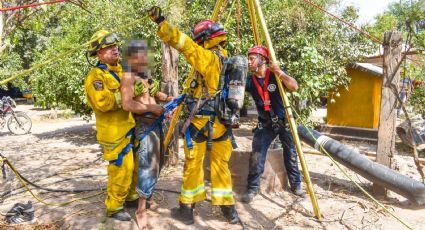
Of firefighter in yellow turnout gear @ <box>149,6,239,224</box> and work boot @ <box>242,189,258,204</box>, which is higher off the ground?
firefighter in yellow turnout gear @ <box>149,6,239,224</box>

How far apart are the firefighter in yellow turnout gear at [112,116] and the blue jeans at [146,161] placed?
0.38 ft

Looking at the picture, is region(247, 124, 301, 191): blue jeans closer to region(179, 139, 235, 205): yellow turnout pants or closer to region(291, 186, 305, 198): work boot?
region(291, 186, 305, 198): work boot

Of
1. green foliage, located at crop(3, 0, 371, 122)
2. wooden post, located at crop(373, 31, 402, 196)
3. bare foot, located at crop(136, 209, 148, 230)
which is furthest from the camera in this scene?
green foliage, located at crop(3, 0, 371, 122)

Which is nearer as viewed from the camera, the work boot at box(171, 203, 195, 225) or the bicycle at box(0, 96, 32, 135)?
the work boot at box(171, 203, 195, 225)

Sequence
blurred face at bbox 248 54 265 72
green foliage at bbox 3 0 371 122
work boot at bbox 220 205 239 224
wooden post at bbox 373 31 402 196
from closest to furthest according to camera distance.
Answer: work boot at bbox 220 205 239 224 < blurred face at bbox 248 54 265 72 < wooden post at bbox 373 31 402 196 < green foliage at bbox 3 0 371 122

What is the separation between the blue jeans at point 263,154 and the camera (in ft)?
15.4

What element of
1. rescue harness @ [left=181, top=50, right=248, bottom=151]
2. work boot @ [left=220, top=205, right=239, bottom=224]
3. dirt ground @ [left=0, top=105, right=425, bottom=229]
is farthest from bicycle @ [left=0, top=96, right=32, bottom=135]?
work boot @ [left=220, top=205, right=239, bottom=224]

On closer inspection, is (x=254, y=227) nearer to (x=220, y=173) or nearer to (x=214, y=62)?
(x=220, y=173)

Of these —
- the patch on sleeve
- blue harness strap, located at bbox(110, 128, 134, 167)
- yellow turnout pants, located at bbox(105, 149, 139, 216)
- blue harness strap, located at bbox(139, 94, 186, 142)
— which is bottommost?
yellow turnout pants, located at bbox(105, 149, 139, 216)

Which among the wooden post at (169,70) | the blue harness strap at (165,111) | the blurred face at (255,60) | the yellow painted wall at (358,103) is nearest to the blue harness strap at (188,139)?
the blue harness strap at (165,111)

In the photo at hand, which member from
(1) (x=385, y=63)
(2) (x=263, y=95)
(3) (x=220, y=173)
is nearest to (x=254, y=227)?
(3) (x=220, y=173)

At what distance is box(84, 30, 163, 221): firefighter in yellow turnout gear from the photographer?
3.62 m

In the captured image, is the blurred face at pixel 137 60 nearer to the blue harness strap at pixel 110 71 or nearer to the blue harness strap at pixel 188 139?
the blue harness strap at pixel 110 71

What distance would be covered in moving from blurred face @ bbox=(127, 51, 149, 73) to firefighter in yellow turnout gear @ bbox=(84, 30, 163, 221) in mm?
188
